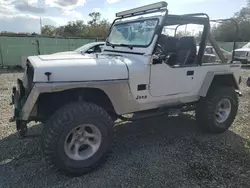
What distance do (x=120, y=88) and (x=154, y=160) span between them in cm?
118

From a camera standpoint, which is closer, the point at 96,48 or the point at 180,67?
the point at 180,67

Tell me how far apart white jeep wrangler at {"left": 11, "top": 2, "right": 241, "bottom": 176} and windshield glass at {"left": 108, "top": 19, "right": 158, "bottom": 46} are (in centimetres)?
2

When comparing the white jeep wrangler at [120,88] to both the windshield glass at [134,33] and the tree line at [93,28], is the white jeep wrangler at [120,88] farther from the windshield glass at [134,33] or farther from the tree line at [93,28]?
the tree line at [93,28]

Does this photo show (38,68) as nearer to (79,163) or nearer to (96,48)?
(79,163)

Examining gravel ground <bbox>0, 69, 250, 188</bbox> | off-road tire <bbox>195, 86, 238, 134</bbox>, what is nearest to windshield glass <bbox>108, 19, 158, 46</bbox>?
off-road tire <bbox>195, 86, 238, 134</bbox>

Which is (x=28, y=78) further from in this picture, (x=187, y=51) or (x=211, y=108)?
(x=211, y=108)

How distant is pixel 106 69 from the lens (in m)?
2.91

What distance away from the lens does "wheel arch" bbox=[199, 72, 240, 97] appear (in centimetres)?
390

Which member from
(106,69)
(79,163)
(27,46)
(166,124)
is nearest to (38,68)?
(106,69)

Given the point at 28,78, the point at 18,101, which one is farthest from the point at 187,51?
the point at 18,101

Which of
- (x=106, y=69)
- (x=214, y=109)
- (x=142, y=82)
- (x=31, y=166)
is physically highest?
(x=106, y=69)

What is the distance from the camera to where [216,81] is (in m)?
4.20

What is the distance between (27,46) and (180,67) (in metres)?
11.8

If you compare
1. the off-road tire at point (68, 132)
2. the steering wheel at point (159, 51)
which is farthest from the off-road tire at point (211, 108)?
the off-road tire at point (68, 132)
